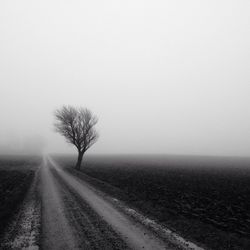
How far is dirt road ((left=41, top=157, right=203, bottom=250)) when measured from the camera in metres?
8.77

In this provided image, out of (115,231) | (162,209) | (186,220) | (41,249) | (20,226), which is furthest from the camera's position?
(162,209)

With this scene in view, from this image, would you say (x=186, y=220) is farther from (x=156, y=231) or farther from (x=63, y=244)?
(x=63, y=244)

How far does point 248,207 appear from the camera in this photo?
16.2m

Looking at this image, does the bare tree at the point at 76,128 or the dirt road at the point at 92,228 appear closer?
the dirt road at the point at 92,228

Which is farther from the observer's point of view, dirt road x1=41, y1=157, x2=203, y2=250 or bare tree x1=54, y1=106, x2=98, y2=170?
bare tree x1=54, y1=106, x2=98, y2=170

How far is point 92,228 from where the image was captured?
10.4 metres

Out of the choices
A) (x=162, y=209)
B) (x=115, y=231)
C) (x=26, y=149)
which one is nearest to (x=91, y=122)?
(x=162, y=209)

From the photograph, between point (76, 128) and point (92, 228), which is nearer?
point (92, 228)

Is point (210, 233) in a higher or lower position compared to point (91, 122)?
lower

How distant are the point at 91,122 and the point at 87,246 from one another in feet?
137

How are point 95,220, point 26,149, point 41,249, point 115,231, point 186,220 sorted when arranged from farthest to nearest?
point 26,149 < point 186,220 < point 95,220 < point 115,231 < point 41,249

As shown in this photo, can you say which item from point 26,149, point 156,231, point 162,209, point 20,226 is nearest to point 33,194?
point 20,226

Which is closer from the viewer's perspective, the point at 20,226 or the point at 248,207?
the point at 20,226

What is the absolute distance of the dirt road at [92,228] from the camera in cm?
877
